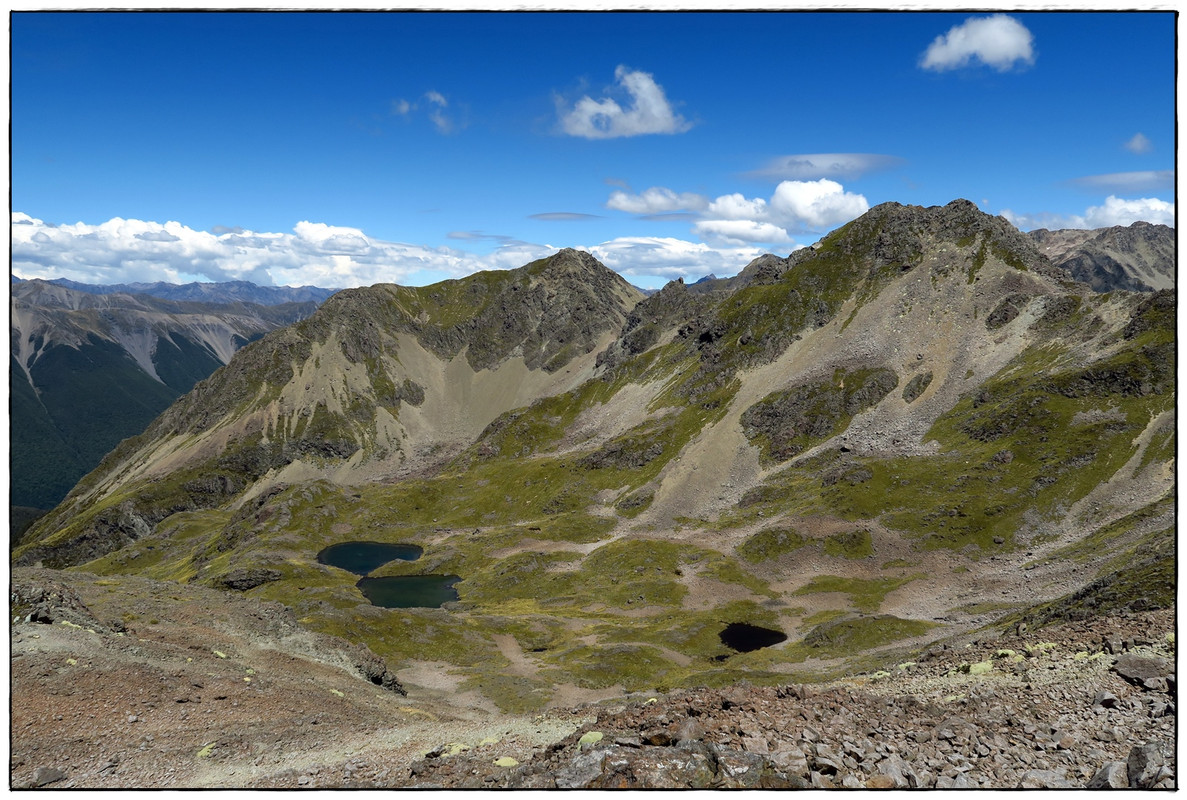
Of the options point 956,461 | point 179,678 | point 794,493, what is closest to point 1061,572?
point 956,461

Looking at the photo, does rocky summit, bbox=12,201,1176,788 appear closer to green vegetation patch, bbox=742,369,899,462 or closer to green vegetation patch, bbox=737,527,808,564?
green vegetation patch, bbox=737,527,808,564

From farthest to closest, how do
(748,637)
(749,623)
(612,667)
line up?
(749,623)
(748,637)
(612,667)

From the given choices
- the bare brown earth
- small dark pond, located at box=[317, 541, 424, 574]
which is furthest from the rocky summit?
small dark pond, located at box=[317, 541, 424, 574]

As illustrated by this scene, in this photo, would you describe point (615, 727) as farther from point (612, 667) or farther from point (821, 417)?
point (821, 417)

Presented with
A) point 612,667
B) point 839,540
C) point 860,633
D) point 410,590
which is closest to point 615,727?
point 612,667

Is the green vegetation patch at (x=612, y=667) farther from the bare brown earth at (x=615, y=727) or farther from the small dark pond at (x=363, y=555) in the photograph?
the small dark pond at (x=363, y=555)
